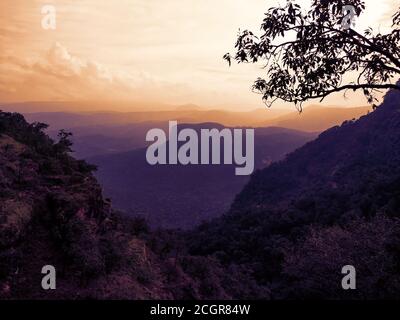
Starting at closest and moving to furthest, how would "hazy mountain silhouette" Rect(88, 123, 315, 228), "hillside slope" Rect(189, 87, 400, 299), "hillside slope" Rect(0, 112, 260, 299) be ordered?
"hillside slope" Rect(0, 112, 260, 299)
"hillside slope" Rect(189, 87, 400, 299)
"hazy mountain silhouette" Rect(88, 123, 315, 228)

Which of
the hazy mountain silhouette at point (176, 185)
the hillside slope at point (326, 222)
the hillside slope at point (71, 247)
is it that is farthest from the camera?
the hazy mountain silhouette at point (176, 185)

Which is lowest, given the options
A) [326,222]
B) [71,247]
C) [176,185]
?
[176,185]

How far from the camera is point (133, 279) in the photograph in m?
11.4

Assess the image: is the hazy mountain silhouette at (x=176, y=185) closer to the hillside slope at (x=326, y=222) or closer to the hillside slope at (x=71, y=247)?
the hillside slope at (x=326, y=222)

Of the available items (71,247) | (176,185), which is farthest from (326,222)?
(176,185)

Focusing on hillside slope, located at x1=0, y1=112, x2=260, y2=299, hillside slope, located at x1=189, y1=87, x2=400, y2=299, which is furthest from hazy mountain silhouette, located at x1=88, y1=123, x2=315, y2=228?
hillside slope, located at x1=0, y1=112, x2=260, y2=299

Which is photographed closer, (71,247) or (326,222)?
(71,247)

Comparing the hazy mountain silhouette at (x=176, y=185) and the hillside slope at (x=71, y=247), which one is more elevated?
the hillside slope at (x=71, y=247)

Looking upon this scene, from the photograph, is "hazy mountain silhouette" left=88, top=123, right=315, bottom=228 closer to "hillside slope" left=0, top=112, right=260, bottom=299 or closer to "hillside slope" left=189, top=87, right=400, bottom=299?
"hillside slope" left=189, top=87, right=400, bottom=299

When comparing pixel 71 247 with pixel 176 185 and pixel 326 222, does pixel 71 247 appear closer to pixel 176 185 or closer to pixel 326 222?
pixel 326 222

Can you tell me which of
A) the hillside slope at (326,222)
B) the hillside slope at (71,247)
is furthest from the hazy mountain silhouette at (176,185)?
the hillside slope at (71,247)

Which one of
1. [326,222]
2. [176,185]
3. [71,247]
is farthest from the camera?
[176,185]

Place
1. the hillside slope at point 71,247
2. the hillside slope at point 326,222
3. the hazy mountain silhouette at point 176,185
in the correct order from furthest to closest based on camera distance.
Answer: the hazy mountain silhouette at point 176,185
the hillside slope at point 326,222
the hillside slope at point 71,247
